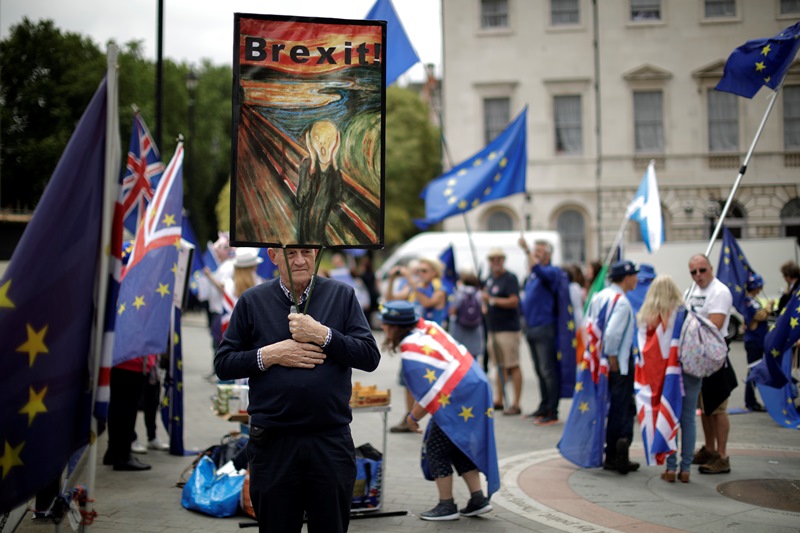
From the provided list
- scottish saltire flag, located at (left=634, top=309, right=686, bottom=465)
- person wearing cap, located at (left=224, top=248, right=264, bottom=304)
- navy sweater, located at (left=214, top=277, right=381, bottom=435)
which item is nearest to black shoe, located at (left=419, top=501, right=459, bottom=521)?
scottish saltire flag, located at (left=634, top=309, right=686, bottom=465)

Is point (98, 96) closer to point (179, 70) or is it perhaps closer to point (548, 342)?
point (548, 342)

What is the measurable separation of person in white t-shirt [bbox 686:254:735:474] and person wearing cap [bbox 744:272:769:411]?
10.7ft

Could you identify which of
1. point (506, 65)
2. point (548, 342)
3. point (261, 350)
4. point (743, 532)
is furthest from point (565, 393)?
point (506, 65)

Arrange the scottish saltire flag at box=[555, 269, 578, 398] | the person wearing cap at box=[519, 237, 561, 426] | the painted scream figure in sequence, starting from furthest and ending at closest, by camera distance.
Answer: the scottish saltire flag at box=[555, 269, 578, 398]
the person wearing cap at box=[519, 237, 561, 426]
the painted scream figure

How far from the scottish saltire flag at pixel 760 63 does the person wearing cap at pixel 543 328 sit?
3316 mm

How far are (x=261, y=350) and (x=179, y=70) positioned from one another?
46.8 metres

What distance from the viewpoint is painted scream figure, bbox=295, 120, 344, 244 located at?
14.2 feet

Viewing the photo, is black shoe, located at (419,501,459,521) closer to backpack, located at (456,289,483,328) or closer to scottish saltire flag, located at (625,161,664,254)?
scottish saltire flag, located at (625,161,664,254)

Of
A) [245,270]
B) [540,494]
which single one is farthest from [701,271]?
[245,270]

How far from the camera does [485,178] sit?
11672 mm

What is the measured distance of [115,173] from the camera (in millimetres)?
3855

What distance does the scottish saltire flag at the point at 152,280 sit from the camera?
689 cm

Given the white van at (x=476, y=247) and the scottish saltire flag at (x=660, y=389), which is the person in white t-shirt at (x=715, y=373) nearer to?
the scottish saltire flag at (x=660, y=389)

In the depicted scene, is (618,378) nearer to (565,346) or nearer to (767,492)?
(767,492)
